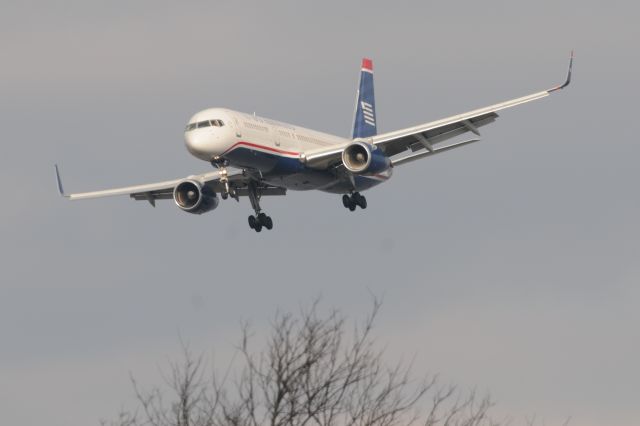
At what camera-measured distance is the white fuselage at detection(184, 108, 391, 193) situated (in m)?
58.6

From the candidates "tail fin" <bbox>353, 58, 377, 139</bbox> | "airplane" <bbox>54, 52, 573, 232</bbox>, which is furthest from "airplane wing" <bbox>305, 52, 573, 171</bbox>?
"tail fin" <bbox>353, 58, 377, 139</bbox>

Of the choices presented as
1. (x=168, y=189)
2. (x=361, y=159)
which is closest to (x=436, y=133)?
(x=361, y=159)

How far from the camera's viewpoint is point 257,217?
6431cm

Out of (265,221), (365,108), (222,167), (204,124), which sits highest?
(365,108)

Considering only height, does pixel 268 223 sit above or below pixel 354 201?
below

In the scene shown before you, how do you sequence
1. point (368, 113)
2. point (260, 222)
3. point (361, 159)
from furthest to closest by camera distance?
point (368, 113) < point (260, 222) < point (361, 159)

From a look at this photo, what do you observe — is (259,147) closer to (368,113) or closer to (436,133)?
(436,133)

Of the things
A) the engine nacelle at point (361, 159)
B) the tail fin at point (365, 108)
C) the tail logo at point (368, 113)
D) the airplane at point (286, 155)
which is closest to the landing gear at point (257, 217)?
the airplane at point (286, 155)

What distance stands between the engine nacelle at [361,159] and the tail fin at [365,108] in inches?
505

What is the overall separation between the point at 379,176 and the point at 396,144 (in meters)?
2.31

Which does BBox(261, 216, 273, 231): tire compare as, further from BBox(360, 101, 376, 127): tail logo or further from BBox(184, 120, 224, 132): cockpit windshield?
BBox(360, 101, 376, 127): tail logo

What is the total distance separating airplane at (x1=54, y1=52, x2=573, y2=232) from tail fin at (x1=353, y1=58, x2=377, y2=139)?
6916mm

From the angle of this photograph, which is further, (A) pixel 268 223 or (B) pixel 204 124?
(A) pixel 268 223

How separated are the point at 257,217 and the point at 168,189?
571cm
